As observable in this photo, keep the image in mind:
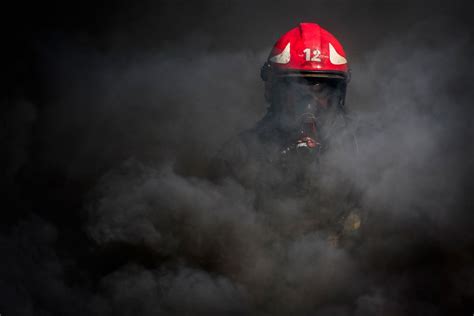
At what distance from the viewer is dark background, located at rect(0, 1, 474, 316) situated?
586 cm

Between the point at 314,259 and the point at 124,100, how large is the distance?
3.00m

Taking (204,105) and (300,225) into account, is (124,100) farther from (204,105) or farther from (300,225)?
(300,225)

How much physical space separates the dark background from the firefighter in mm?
597

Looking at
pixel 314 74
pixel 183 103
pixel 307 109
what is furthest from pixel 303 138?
pixel 183 103

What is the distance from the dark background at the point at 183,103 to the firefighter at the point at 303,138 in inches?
23.5

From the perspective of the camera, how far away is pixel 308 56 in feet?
19.7

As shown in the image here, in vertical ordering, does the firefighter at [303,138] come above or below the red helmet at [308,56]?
below

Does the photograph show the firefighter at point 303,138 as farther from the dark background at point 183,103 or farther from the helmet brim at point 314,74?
the dark background at point 183,103

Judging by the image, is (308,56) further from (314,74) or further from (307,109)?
(307,109)

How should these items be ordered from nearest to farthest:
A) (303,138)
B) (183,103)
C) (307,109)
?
(303,138) → (307,109) → (183,103)

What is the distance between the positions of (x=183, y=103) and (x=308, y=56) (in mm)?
1969

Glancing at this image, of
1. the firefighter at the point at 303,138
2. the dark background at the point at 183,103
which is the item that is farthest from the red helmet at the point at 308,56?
the dark background at the point at 183,103

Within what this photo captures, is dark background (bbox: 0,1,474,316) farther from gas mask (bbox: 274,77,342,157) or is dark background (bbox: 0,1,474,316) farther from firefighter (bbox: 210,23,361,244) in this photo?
gas mask (bbox: 274,77,342,157)

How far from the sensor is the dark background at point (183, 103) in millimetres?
5859
